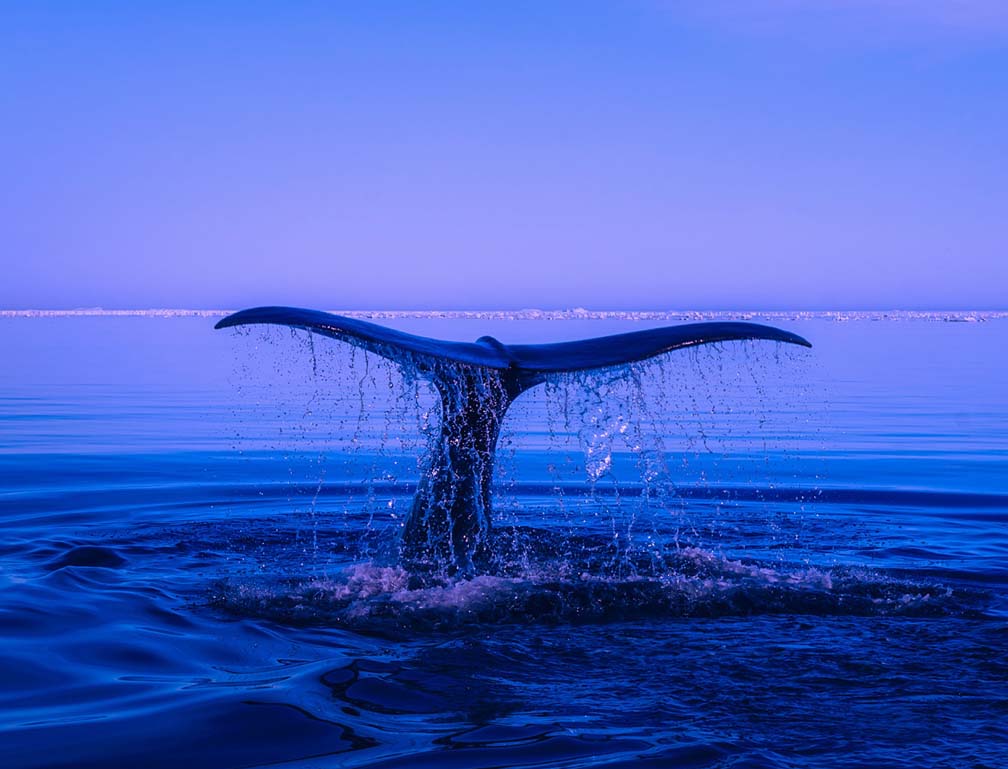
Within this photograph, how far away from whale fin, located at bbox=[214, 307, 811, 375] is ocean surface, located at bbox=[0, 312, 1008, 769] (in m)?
0.15

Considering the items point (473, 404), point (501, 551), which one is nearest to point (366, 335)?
point (473, 404)

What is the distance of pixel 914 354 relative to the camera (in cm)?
3816

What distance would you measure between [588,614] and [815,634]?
1115mm

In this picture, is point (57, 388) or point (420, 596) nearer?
point (420, 596)

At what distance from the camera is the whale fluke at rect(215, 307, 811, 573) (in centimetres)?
584

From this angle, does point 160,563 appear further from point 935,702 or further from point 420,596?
point 935,702

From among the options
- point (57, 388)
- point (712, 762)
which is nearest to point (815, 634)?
point (712, 762)

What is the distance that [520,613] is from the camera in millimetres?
5711

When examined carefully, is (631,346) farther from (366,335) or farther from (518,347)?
(366,335)

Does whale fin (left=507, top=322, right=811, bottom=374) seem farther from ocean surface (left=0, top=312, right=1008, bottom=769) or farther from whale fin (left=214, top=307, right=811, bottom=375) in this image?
ocean surface (left=0, top=312, right=1008, bottom=769)

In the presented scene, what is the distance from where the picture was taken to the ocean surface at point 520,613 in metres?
3.87

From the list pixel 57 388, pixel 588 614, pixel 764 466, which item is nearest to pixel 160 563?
pixel 588 614

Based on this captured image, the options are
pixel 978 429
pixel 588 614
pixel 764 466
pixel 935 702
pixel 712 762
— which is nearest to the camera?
pixel 712 762

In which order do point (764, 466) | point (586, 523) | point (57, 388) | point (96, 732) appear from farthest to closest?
point (57, 388), point (764, 466), point (586, 523), point (96, 732)
